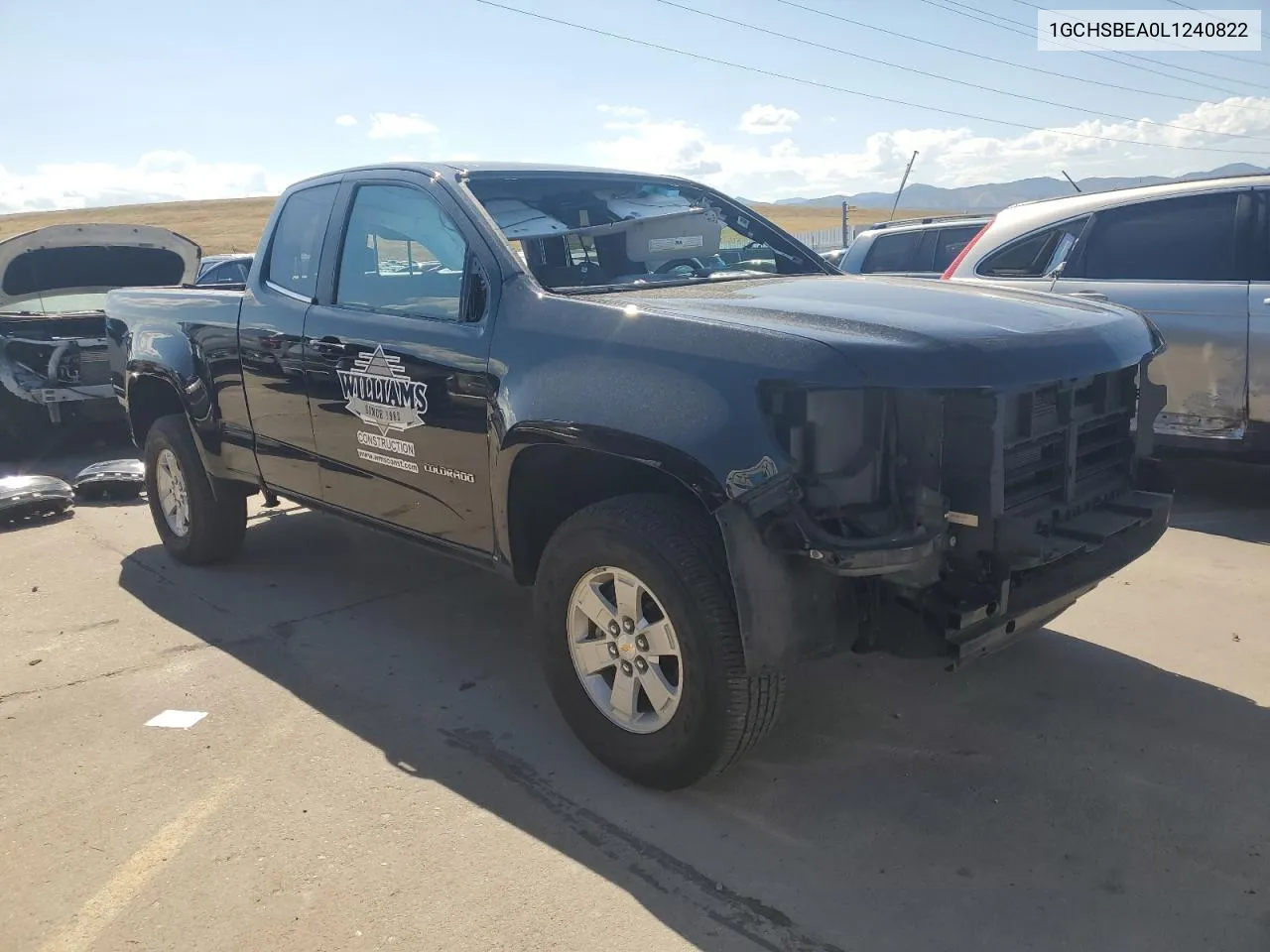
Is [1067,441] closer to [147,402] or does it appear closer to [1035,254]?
→ [1035,254]

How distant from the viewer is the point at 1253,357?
221 inches

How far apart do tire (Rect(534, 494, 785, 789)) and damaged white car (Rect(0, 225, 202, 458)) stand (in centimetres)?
668

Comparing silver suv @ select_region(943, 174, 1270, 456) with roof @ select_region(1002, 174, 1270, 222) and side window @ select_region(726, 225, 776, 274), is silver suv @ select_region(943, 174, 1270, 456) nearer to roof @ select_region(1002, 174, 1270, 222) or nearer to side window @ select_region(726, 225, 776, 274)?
roof @ select_region(1002, 174, 1270, 222)

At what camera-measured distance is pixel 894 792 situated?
124 inches

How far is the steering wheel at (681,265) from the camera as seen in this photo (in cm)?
404

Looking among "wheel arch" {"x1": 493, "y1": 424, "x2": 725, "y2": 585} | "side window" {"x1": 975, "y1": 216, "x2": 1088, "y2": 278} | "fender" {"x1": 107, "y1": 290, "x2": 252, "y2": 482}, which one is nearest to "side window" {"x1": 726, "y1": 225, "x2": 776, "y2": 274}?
"wheel arch" {"x1": 493, "y1": 424, "x2": 725, "y2": 585}

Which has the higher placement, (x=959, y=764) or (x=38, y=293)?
(x=38, y=293)

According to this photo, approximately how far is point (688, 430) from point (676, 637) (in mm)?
601

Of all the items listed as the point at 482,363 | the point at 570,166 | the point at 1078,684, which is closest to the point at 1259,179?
the point at 1078,684

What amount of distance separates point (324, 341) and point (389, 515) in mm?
779

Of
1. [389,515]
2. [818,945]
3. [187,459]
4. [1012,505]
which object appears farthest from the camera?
[187,459]

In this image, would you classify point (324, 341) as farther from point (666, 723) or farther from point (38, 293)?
point (38, 293)

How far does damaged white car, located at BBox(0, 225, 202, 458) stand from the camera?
8312mm

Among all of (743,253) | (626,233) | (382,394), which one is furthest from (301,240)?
(743,253)
